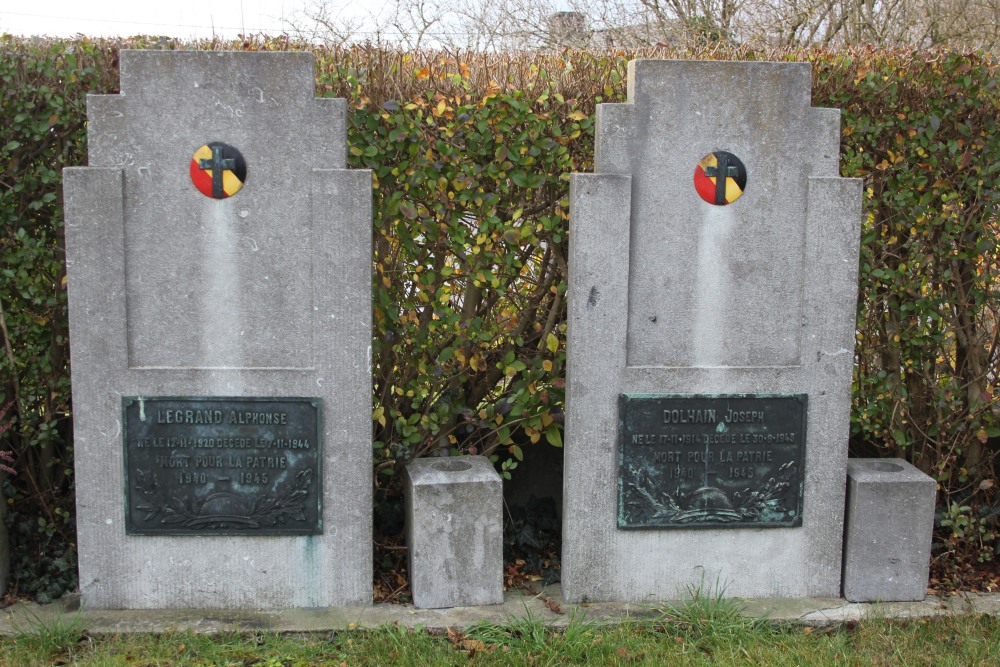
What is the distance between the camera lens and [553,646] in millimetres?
3410

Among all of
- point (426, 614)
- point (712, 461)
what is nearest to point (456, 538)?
point (426, 614)

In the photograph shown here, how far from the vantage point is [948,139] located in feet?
13.2

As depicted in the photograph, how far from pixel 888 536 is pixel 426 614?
198 cm

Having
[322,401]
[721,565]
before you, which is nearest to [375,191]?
[322,401]

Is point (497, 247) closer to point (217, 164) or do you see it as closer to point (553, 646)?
point (217, 164)

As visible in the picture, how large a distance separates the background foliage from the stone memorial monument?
→ 1.46ft

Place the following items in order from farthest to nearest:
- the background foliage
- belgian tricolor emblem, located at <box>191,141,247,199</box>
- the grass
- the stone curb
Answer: the background foliage
the stone curb
belgian tricolor emblem, located at <box>191,141,247,199</box>
the grass

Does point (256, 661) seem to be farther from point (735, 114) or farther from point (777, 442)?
point (735, 114)

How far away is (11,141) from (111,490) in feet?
4.91

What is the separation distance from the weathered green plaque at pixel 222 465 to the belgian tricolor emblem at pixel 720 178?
5.84 ft

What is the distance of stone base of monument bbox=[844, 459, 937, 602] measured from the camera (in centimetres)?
Answer: 379

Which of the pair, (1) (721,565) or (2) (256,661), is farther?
(1) (721,565)

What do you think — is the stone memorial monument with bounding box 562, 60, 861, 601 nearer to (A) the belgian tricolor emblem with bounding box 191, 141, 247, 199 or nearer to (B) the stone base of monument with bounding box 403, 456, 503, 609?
(B) the stone base of monument with bounding box 403, 456, 503, 609

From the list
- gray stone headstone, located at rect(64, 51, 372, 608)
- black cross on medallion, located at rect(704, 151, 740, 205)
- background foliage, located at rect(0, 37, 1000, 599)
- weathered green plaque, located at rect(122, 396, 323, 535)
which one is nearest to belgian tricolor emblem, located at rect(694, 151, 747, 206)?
black cross on medallion, located at rect(704, 151, 740, 205)
